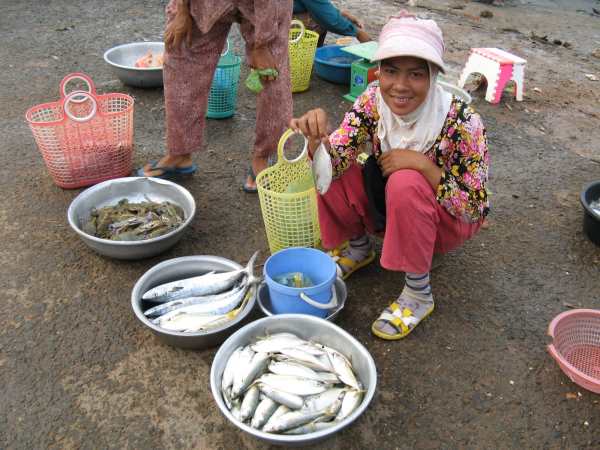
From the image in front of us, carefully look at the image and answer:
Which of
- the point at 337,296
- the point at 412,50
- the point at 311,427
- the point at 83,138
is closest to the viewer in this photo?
the point at 311,427

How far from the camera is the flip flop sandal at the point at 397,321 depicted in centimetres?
227

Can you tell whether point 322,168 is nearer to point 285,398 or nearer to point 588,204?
point 285,398

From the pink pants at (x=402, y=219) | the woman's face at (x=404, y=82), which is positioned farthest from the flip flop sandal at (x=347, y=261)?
the woman's face at (x=404, y=82)

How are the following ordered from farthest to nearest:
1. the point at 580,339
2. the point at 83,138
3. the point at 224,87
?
1. the point at 224,87
2. the point at 83,138
3. the point at 580,339

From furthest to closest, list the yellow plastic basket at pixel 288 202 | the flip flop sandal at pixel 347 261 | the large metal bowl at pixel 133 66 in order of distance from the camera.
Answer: the large metal bowl at pixel 133 66 < the flip flop sandal at pixel 347 261 < the yellow plastic basket at pixel 288 202

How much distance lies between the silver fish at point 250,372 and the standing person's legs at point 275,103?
59.8 inches

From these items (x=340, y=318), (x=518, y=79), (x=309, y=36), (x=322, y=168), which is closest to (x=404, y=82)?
(x=322, y=168)

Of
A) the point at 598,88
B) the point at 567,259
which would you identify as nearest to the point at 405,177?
the point at 567,259

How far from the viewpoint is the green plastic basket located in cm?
388

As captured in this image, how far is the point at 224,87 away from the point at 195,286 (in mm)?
2159

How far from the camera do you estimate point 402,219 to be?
2.05 metres

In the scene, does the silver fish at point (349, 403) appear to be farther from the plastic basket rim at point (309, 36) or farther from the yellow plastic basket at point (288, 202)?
the plastic basket rim at point (309, 36)

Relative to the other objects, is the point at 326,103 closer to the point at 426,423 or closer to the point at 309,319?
the point at 309,319

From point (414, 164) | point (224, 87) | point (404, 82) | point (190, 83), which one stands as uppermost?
point (404, 82)
